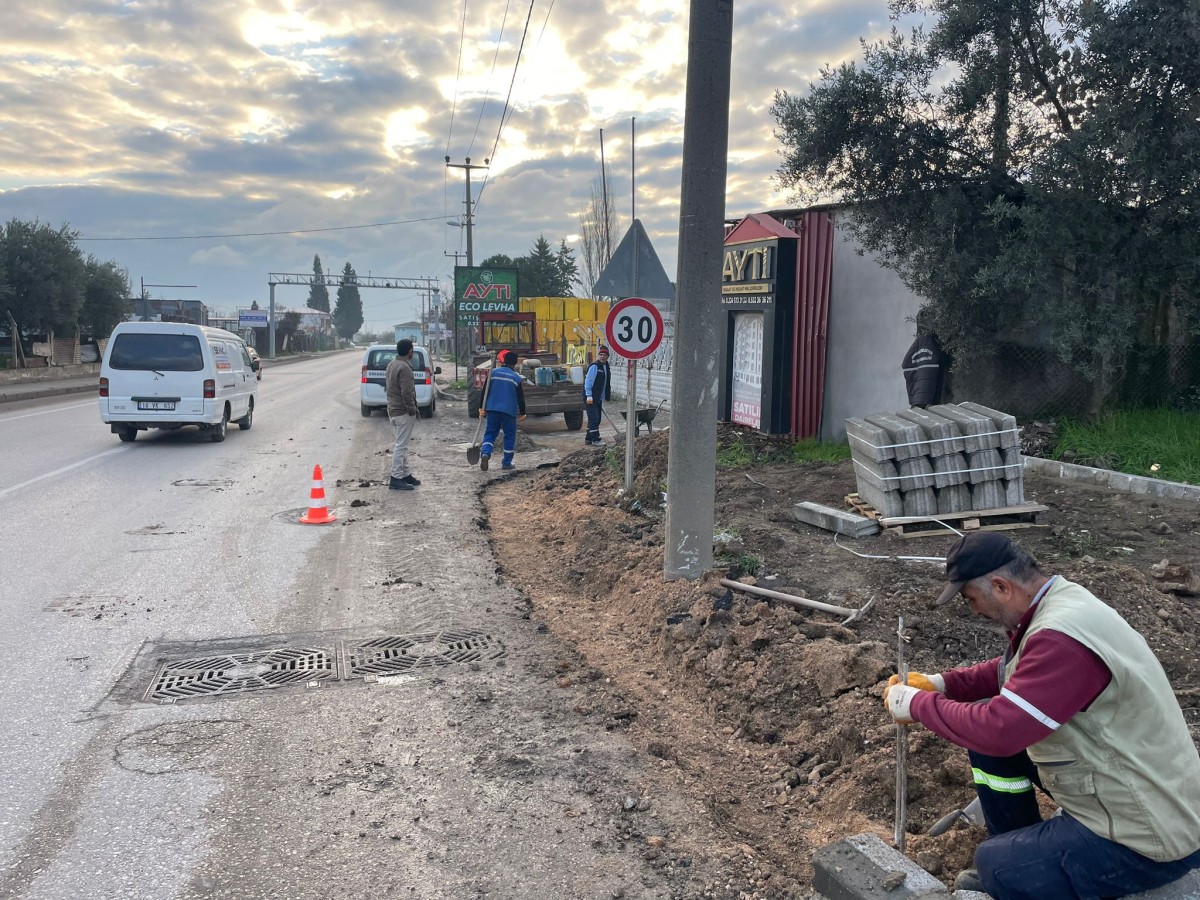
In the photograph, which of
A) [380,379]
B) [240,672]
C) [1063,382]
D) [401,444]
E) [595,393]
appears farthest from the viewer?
[380,379]

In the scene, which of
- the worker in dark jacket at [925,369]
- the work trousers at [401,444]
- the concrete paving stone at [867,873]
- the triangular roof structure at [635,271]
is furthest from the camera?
the work trousers at [401,444]

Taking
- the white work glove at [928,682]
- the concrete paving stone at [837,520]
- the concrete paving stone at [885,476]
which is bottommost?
the concrete paving stone at [837,520]

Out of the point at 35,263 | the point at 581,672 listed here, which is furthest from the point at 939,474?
the point at 35,263

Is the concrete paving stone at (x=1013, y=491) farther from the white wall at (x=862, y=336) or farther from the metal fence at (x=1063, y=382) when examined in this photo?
the white wall at (x=862, y=336)

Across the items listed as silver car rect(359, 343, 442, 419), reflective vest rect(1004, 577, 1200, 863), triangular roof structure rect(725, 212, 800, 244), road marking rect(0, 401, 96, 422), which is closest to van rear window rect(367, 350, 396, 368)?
silver car rect(359, 343, 442, 419)

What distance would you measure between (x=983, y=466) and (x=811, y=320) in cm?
648

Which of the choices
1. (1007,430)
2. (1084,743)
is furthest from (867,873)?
(1007,430)

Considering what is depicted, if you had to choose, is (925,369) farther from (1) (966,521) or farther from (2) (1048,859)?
(2) (1048,859)

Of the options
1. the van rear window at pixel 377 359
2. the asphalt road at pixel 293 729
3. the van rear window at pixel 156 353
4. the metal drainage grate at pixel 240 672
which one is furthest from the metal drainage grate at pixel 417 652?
the van rear window at pixel 377 359

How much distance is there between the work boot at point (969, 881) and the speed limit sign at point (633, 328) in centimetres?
674

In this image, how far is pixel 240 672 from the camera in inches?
213

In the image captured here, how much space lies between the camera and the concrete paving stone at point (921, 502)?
7.80 meters

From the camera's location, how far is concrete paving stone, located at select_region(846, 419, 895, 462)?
7746mm

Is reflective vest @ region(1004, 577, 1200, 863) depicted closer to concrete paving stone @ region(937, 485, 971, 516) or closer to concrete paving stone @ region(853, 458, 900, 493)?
concrete paving stone @ region(853, 458, 900, 493)
